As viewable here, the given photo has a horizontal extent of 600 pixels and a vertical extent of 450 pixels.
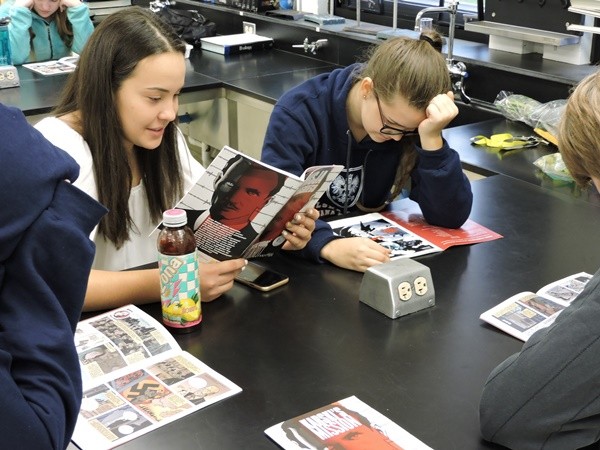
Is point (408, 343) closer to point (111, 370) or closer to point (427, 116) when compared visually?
point (111, 370)

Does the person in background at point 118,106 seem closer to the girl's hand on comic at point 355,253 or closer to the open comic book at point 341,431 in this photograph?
the girl's hand on comic at point 355,253

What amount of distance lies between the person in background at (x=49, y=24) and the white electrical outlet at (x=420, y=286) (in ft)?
9.85

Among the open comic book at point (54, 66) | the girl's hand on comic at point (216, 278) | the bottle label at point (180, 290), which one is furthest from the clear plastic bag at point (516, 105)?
the open comic book at point (54, 66)

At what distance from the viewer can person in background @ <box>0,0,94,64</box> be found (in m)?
3.93

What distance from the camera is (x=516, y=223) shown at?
186cm

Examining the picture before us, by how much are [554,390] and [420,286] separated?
0.44m

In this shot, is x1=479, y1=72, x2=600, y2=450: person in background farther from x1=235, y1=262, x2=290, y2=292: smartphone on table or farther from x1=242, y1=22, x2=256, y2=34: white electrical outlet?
x1=242, y1=22, x2=256, y2=34: white electrical outlet

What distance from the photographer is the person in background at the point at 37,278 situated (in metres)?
0.70

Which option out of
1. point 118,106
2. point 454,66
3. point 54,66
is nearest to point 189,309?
point 118,106

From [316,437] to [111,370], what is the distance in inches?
14.6

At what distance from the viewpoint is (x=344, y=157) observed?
2021mm

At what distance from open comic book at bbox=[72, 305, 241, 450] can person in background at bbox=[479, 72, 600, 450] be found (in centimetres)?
40

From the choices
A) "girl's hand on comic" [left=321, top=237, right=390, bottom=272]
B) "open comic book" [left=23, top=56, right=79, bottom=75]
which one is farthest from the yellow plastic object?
"open comic book" [left=23, top=56, right=79, bottom=75]

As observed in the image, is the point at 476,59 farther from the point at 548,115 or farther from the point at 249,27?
the point at 249,27
